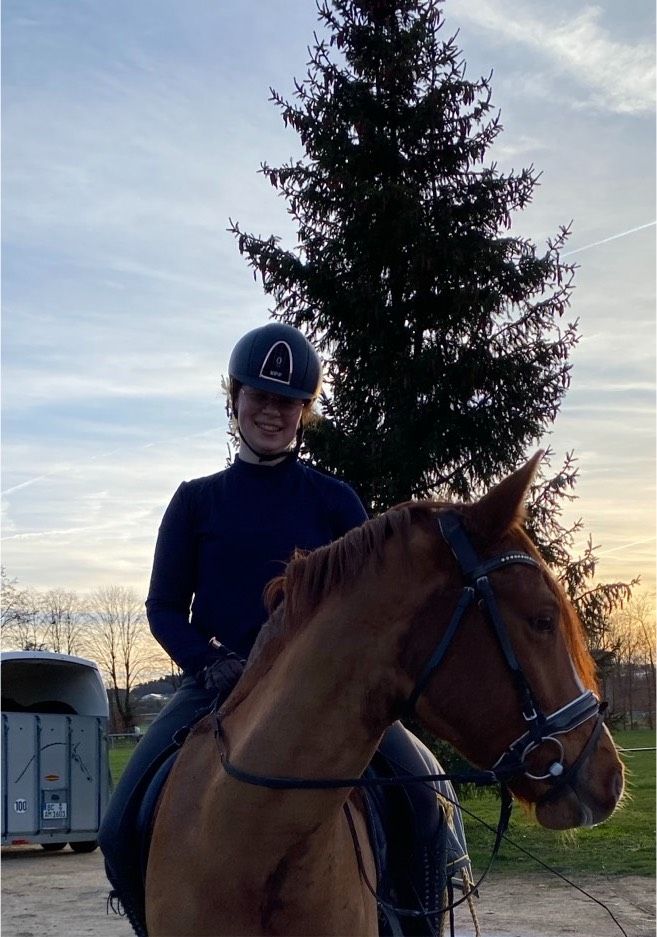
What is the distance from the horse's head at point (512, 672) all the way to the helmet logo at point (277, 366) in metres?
1.32

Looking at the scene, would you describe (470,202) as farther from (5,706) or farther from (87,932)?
(5,706)

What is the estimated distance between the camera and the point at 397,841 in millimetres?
3453

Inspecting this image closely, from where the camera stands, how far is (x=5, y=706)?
17766mm

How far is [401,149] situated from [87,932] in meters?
10.6

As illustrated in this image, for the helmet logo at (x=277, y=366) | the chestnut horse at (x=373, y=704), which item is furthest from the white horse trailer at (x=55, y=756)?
the chestnut horse at (x=373, y=704)

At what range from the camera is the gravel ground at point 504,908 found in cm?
891

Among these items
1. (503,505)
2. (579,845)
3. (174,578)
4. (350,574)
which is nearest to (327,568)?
(350,574)

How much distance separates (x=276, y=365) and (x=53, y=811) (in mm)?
14624

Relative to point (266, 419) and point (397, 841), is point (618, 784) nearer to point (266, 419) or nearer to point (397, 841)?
point (397, 841)

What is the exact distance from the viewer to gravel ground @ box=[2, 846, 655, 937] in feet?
29.2

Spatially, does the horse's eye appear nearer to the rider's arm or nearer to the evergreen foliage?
the rider's arm

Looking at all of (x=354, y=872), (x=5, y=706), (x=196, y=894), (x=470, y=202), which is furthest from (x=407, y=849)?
(x=5, y=706)

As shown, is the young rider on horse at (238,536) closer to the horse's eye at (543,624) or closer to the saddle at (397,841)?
the saddle at (397,841)

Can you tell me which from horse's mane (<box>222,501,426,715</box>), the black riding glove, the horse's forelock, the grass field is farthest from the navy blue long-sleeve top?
the grass field
